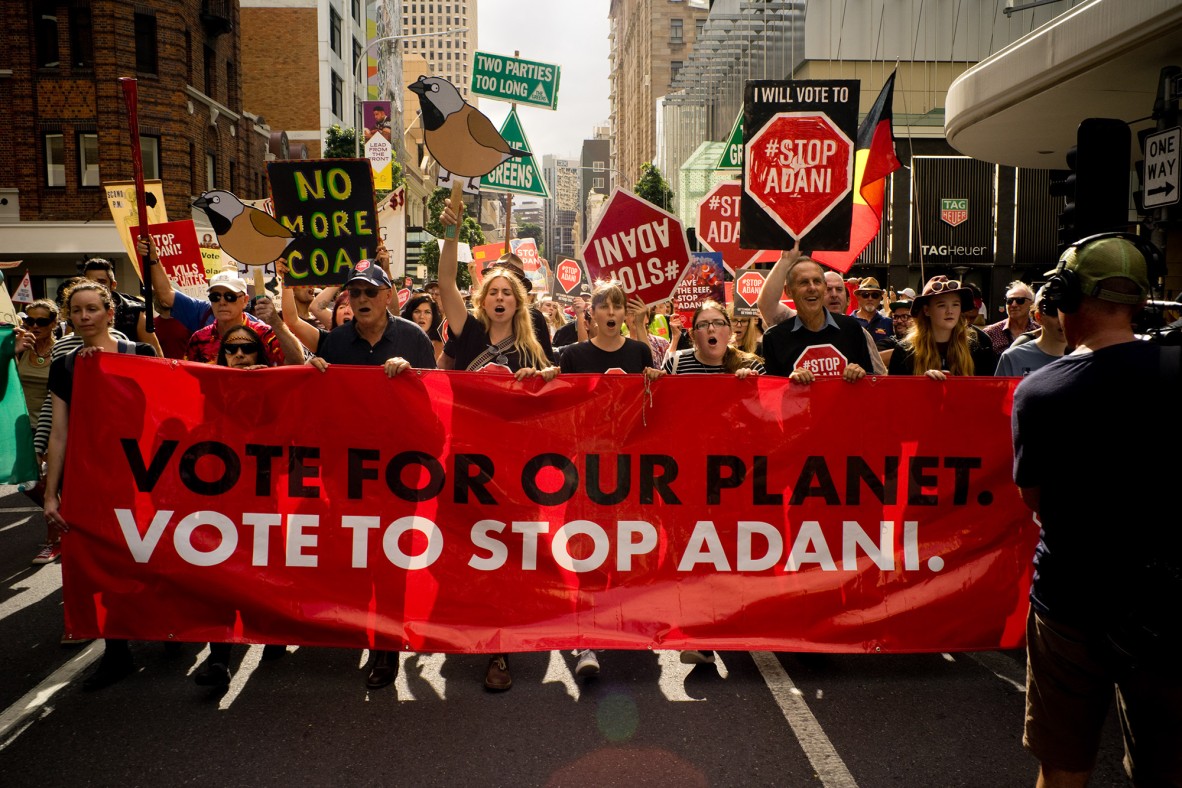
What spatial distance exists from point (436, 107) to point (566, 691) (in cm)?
396

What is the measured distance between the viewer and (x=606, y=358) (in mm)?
5457

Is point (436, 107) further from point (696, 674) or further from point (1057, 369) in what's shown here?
point (1057, 369)

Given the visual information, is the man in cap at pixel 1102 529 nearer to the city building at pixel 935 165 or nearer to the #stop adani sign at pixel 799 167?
the #stop adani sign at pixel 799 167

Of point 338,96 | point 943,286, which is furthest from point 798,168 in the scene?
point 338,96

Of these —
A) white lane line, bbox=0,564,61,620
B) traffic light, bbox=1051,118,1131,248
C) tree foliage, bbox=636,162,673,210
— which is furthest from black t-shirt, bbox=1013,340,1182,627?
tree foliage, bbox=636,162,673,210

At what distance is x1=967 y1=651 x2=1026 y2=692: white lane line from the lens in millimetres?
4809

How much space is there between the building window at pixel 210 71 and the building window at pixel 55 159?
632cm

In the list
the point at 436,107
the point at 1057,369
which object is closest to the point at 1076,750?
the point at 1057,369

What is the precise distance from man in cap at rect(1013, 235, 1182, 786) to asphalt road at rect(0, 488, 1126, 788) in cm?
111

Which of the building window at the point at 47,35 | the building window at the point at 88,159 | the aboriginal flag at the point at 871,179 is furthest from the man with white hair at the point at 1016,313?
the building window at the point at 47,35

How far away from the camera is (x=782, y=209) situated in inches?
279

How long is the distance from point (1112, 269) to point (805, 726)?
2.41 m

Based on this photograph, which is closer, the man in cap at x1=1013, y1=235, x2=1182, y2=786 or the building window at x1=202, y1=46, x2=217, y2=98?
the man in cap at x1=1013, y1=235, x2=1182, y2=786

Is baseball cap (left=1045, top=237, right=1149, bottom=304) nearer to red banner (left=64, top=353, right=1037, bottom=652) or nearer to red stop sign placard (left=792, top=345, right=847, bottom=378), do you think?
red banner (left=64, top=353, right=1037, bottom=652)
